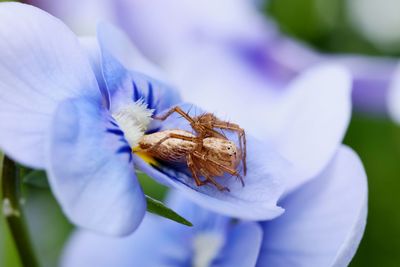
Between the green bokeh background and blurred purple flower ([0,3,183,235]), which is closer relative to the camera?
blurred purple flower ([0,3,183,235])

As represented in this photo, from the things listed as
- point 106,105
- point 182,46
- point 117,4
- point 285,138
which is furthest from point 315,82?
point 117,4

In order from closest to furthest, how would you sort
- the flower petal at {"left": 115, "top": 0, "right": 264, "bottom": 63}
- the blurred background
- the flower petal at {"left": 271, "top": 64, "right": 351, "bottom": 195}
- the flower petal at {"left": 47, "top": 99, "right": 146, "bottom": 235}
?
→ the flower petal at {"left": 47, "top": 99, "right": 146, "bottom": 235}
the flower petal at {"left": 271, "top": 64, "right": 351, "bottom": 195}
the blurred background
the flower petal at {"left": 115, "top": 0, "right": 264, "bottom": 63}

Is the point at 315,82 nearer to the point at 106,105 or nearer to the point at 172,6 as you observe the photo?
the point at 106,105

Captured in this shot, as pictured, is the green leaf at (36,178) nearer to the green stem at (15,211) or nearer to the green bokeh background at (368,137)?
the green stem at (15,211)

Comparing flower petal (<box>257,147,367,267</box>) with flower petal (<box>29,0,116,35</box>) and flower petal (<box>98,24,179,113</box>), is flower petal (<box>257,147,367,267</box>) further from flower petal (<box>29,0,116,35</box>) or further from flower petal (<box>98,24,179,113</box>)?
flower petal (<box>29,0,116,35</box>)

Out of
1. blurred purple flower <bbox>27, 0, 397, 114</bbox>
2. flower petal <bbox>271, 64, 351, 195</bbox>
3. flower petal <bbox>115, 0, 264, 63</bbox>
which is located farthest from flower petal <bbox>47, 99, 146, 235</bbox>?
flower petal <bbox>115, 0, 264, 63</bbox>

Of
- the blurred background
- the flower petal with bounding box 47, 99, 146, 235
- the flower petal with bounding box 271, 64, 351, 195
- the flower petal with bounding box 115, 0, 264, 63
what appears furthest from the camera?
the flower petal with bounding box 115, 0, 264, 63

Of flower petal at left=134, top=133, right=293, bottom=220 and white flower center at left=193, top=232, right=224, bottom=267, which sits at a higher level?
flower petal at left=134, top=133, right=293, bottom=220
